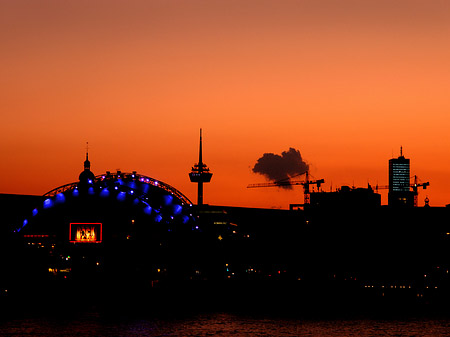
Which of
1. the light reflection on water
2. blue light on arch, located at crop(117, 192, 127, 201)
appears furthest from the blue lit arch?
the light reflection on water

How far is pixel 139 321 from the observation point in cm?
13000

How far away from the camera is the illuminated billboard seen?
198m

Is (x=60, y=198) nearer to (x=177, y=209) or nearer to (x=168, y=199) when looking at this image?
(x=168, y=199)

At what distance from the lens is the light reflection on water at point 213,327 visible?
11681cm

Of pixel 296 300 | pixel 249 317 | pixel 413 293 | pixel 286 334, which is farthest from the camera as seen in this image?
pixel 413 293

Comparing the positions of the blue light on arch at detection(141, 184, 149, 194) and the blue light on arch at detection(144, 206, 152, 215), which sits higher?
the blue light on arch at detection(141, 184, 149, 194)

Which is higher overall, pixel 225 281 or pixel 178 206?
pixel 178 206

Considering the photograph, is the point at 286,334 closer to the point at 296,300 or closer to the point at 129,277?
the point at 296,300

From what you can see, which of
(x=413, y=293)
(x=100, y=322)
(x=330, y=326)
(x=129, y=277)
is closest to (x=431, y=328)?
(x=330, y=326)

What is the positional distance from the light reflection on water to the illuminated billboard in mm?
62959

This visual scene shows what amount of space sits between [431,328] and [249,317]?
26.9 m

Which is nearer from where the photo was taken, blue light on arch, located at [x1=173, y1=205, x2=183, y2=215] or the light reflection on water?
the light reflection on water

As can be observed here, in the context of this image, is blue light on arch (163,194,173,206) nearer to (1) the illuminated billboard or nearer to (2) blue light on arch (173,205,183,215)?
(2) blue light on arch (173,205,183,215)

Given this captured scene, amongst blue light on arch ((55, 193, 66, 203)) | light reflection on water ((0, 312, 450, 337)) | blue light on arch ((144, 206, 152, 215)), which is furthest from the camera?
blue light on arch ((144, 206, 152, 215))
